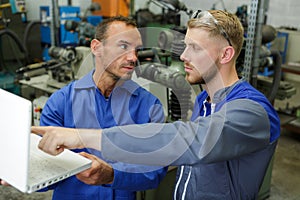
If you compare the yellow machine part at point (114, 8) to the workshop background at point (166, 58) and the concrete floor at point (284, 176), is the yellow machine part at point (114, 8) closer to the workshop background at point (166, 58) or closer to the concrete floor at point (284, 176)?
the workshop background at point (166, 58)

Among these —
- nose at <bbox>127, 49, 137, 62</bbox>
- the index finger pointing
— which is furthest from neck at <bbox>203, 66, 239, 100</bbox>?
the index finger pointing

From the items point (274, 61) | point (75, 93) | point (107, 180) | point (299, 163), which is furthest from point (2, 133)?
point (299, 163)

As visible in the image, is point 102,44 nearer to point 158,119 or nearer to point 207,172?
point 158,119

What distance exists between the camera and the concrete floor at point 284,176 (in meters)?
2.32

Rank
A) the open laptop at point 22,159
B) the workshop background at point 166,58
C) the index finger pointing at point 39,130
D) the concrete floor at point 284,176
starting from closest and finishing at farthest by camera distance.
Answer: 1. the open laptop at point 22,159
2. the index finger pointing at point 39,130
3. the workshop background at point 166,58
4. the concrete floor at point 284,176

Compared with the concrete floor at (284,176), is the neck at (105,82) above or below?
above

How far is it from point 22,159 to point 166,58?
1.51 m

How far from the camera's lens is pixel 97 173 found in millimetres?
906

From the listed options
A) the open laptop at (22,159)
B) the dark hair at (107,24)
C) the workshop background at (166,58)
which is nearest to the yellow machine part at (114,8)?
the workshop background at (166,58)

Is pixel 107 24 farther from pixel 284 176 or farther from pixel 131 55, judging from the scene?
pixel 284 176

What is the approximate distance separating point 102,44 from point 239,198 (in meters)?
0.71

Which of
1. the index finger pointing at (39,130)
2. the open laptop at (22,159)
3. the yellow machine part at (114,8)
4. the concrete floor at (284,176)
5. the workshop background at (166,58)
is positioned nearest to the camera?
the open laptop at (22,159)

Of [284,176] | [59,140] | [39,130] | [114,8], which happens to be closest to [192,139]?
[59,140]

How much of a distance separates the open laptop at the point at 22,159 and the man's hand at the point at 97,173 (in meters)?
0.06
